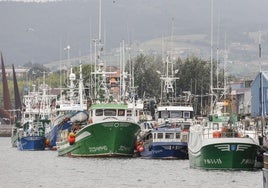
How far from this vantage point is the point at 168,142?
3959 inches

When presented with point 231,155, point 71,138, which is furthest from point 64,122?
point 231,155

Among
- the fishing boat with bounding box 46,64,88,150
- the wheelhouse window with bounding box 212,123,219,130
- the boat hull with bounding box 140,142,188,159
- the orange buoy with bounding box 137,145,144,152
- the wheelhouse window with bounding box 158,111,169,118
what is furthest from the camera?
the fishing boat with bounding box 46,64,88,150

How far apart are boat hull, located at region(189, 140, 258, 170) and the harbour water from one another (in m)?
0.93

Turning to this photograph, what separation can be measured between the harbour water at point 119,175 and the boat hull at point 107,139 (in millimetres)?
1909

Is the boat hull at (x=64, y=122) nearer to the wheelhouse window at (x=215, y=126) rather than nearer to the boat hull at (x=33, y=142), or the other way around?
the boat hull at (x=33, y=142)

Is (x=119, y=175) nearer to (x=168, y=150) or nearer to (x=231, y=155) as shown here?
(x=231, y=155)

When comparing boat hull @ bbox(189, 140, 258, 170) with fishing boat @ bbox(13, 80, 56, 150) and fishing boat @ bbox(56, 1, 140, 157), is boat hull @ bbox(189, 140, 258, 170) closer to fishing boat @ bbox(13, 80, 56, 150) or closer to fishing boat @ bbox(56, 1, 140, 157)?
fishing boat @ bbox(56, 1, 140, 157)

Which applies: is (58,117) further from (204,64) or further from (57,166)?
(204,64)

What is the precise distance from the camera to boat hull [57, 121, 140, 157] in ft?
329

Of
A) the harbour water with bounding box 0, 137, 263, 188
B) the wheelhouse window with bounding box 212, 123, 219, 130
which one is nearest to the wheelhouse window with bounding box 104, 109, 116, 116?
the harbour water with bounding box 0, 137, 263, 188

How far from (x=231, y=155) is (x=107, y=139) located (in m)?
25.9

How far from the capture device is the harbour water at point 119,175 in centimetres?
7031

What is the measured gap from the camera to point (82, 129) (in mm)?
101875

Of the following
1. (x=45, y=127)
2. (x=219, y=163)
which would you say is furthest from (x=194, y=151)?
(x=45, y=127)
